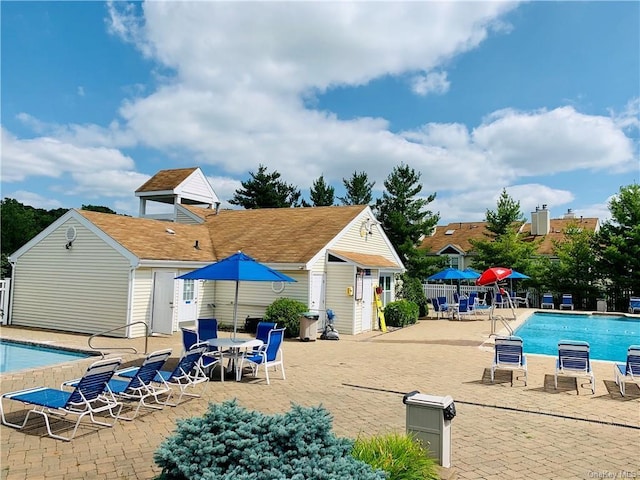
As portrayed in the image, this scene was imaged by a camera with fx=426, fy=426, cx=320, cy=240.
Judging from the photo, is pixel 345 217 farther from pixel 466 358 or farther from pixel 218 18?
pixel 218 18

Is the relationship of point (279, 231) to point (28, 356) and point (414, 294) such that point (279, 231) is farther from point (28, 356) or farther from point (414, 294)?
point (28, 356)

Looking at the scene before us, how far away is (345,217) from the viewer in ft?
68.3

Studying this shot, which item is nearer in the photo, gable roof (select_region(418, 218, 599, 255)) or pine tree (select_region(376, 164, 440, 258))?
pine tree (select_region(376, 164, 440, 258))

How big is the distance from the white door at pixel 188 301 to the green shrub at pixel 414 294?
11.7 m

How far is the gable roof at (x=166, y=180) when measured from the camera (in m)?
26.3

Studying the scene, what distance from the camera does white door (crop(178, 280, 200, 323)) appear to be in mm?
17266

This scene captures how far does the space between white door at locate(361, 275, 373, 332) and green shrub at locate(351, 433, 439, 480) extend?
13749mm

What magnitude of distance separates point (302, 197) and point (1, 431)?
1977 inches

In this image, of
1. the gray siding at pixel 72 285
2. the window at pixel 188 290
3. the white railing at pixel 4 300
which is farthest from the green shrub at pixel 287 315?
the white railing at pixel 4 300

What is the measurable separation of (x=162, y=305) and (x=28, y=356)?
4.64m

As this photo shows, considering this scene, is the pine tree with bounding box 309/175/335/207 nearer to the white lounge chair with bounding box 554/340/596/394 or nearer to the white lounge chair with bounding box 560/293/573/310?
the white lounge chair with bounding box 560/293/573/310

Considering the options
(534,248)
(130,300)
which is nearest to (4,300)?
(130,300)

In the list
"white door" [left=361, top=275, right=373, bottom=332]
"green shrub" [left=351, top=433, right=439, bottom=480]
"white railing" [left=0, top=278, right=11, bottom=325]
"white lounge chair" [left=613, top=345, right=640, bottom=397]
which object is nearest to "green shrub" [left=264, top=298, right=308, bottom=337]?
"white door" [left=361, top=275, right=373, bottom=332]

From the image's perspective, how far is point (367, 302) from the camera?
1873cm
